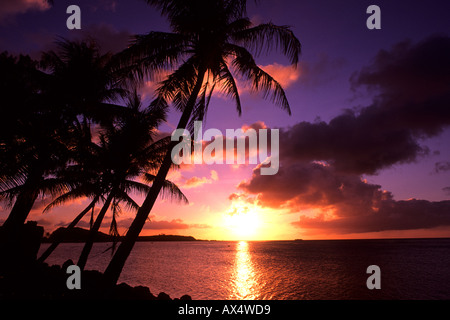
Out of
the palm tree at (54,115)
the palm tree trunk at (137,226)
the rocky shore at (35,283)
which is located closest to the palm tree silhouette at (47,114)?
the palm tree at (54,115)

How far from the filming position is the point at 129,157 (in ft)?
36.3

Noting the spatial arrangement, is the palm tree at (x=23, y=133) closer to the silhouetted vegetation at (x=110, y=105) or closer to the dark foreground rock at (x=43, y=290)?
the silhouetted vegetation at (x=110, y=105)

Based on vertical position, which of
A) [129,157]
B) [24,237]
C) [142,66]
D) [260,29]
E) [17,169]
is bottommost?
[24,237]

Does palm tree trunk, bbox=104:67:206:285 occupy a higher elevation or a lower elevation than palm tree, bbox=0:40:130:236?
lower

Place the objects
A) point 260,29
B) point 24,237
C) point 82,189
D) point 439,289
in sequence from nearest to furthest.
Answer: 1. point 260,29
2. point 82,189
3. point 24,237
4. point 439,289

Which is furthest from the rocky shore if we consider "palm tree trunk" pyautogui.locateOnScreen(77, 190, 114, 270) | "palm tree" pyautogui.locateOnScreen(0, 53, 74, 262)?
"palm tree" pyautogui.locateOnScreen(0, 53, 74, 262)

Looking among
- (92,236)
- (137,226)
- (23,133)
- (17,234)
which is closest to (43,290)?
(92,236)

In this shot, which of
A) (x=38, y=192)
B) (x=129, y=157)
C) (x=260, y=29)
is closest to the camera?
(x=260, y=29)

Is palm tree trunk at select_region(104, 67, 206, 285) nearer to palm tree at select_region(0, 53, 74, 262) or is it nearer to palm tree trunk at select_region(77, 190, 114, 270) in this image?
palm tree at select_region(0, 53, 74, 262)

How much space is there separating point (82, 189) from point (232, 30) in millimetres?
10013

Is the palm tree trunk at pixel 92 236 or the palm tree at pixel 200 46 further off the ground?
the palm tree at pixel 200 46
